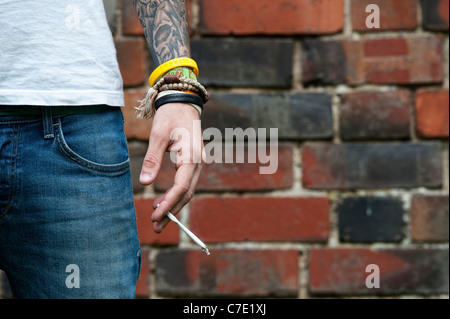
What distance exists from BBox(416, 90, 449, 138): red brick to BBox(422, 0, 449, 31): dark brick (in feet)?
0.39

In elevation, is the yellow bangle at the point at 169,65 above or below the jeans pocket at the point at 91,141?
above

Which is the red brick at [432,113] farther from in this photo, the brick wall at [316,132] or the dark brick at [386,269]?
the dark brick at [386,269]

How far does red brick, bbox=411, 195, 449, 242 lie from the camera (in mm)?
972

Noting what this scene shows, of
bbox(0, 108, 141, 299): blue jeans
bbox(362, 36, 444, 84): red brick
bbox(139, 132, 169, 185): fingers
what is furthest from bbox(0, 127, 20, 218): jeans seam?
bbox(362, 36, 444, 84): red brick

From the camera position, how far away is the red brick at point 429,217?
38.3 inches

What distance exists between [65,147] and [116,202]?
9 cm

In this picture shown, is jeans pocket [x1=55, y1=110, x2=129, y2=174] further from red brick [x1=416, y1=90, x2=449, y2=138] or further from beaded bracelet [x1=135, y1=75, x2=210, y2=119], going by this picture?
red brick [x1=416, y1=90, x2=449, y2=138]

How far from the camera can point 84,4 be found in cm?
59

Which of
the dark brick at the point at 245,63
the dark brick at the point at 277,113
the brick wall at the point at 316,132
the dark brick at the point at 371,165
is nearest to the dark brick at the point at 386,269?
the brick wall at the point at 316,132

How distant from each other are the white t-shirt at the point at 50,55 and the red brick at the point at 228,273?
1.55 ft

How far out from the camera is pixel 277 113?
0.96 metres

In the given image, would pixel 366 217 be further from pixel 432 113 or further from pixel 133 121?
pixel 133 121
